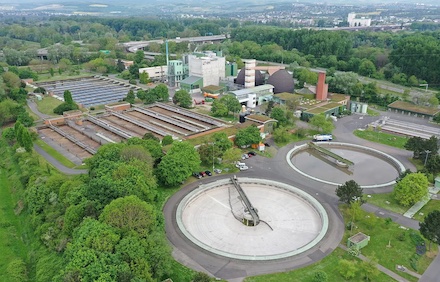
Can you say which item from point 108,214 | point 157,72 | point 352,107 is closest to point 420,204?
point 108,214

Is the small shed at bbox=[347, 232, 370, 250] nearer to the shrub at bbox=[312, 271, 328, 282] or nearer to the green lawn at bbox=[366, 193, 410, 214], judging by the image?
the shrub at bbox=[312, 271, 328, 282]

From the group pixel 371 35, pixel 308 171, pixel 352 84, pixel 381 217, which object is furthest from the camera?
pixel 371 35

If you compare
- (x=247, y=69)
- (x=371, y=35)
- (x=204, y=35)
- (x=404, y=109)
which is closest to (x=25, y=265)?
(x=247, y=69)

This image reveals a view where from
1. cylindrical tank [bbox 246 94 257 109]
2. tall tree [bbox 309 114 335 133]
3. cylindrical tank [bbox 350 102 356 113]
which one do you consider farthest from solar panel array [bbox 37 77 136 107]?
cylindrical tank [bbox 350 102 356 113]

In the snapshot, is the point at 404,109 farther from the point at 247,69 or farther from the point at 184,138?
the point at 184,138

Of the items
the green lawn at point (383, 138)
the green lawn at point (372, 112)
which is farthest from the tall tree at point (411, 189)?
the green lawn at point (372, 112)

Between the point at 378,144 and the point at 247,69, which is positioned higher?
the point at 247,69

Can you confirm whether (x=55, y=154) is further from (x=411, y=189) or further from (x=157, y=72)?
(x=157, y=72)
